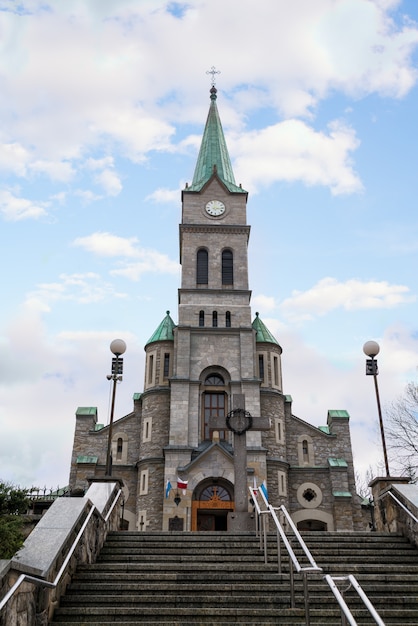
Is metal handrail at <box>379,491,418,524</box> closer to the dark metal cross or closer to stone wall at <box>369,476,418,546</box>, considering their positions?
stone wall at <box>369,476,418,546</box>

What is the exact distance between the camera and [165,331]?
37125 mm

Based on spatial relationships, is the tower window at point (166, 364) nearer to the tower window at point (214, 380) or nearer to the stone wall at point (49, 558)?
the tower window at point (214, 380)

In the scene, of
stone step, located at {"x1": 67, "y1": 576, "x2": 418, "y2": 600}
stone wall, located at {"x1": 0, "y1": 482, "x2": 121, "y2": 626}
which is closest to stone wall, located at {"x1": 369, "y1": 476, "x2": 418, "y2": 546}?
stone step, located at {"x1": 67, "y1": 576, "x2": 418, "y2": 600}

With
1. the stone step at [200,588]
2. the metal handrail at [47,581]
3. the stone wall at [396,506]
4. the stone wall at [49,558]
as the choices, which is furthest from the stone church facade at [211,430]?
Answer: the stone step at [200,588]

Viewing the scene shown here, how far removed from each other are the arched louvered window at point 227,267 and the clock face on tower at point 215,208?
2.95m

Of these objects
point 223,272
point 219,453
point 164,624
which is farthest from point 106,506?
point 223,272

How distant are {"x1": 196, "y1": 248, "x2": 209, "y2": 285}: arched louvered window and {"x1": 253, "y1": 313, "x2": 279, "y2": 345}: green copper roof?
429 centimetres

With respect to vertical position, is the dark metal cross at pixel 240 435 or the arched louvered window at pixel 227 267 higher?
the arched louvered window at pixel 227 267

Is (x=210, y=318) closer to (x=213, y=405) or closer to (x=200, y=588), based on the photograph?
(x=213, y=405)

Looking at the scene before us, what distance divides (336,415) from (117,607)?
1169 inches

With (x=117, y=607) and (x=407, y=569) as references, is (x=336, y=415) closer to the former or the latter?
(x=407, y=569)

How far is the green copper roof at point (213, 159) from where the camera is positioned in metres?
41.9

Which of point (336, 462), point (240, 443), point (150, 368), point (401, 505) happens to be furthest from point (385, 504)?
point (150, 368)

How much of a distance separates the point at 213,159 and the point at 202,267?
10054 mm
